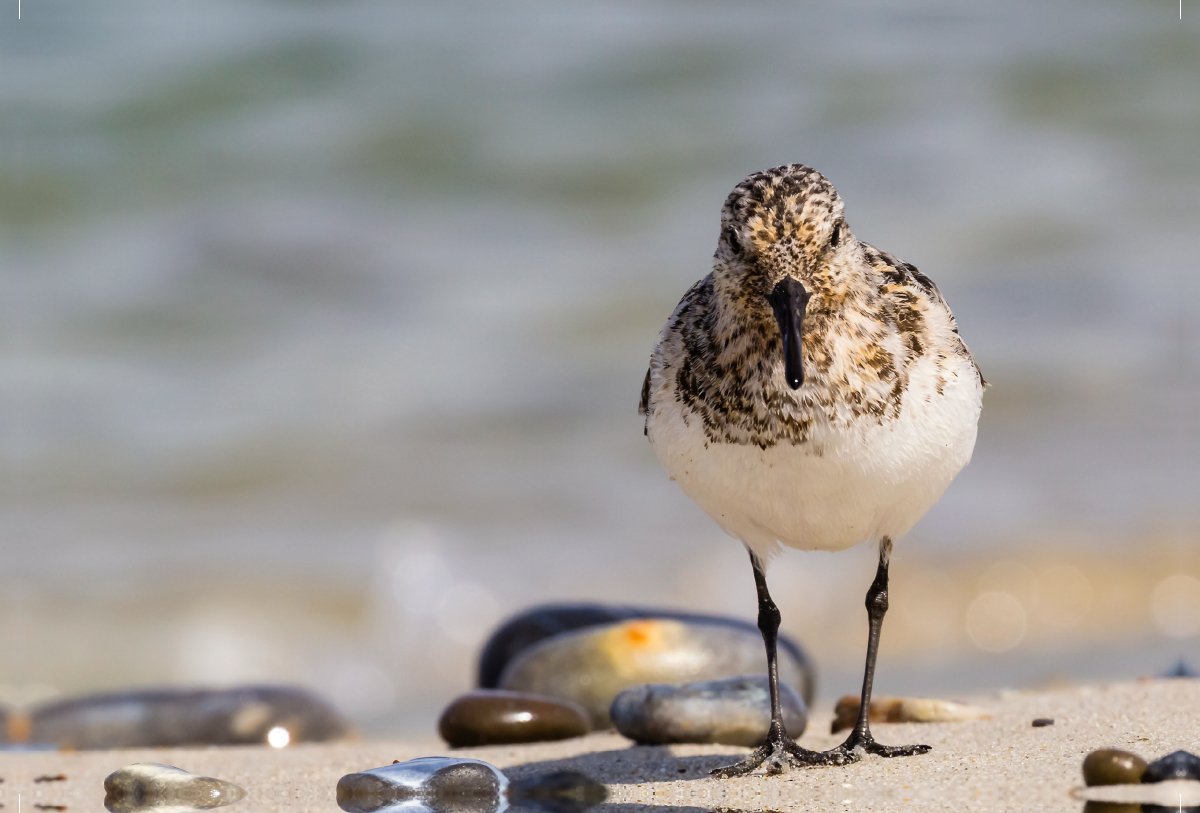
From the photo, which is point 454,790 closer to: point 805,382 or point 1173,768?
point 805,382

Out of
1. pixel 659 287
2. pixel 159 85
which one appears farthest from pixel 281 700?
pixel 159 85

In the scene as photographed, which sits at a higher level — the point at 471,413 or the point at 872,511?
the point at 471,413

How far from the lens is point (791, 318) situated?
12.6 ft

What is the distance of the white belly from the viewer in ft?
13.3

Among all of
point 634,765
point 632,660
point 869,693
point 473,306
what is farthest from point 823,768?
point 473,306

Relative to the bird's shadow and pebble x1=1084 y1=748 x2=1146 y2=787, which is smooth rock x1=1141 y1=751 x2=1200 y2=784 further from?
the bird's shadow

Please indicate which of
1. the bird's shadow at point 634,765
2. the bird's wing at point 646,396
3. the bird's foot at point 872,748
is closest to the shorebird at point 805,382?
the bird's wing at point 646,396

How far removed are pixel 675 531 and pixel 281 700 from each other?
4.57 metres

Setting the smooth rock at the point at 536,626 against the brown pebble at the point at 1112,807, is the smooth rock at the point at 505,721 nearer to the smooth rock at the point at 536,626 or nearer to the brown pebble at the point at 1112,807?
the smooth rock at the point at 536,626

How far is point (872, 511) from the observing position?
14.1 feet

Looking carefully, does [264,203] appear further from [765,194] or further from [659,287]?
[765,194]

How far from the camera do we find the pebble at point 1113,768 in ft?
12.5

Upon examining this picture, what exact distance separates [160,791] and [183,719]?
6.36 feet

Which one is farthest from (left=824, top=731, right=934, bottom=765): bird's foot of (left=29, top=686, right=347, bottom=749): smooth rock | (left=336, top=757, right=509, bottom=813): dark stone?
(left=29, top=686, right=347, bottom=749): smooth rock
